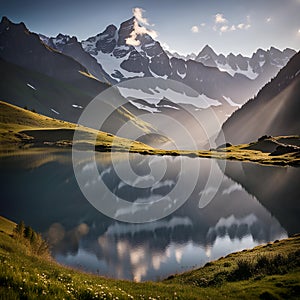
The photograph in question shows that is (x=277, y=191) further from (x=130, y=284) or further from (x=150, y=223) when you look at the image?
(x=130, y=284)

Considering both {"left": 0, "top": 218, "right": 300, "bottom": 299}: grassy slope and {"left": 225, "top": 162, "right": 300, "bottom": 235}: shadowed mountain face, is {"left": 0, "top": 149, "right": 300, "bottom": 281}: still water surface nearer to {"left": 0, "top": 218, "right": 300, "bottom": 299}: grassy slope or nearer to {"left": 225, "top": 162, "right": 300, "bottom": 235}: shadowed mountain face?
{"left": 225, "top": 162, "right": 300, "bottom": 235}: shadowed mountain face

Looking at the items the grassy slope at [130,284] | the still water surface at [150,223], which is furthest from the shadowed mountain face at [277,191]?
the grassy slope at [130,284]

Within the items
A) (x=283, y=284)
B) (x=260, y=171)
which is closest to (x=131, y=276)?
(x=283, y=284)

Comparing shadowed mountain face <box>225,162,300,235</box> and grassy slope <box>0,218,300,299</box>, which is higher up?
shadowed mountain face <box>225,162,300,235</box>

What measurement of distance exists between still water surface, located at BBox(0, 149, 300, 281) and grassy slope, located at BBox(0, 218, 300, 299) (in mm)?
7911

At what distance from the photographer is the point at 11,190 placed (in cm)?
6612

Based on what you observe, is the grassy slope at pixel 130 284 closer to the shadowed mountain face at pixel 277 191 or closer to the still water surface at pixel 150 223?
the still water surface at pixel 150 223

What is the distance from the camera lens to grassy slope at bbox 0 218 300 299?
402 inches

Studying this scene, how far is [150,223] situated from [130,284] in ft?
108

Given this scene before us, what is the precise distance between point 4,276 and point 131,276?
71.6ft

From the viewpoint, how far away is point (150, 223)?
51.3 m

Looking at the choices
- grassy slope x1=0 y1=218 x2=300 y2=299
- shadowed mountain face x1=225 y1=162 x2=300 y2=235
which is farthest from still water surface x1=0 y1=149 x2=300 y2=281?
grassy slope x1=0 y1=218 x2=300 y2=299

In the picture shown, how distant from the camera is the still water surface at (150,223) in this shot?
34.7m

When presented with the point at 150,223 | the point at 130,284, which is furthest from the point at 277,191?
the point at 130,284
